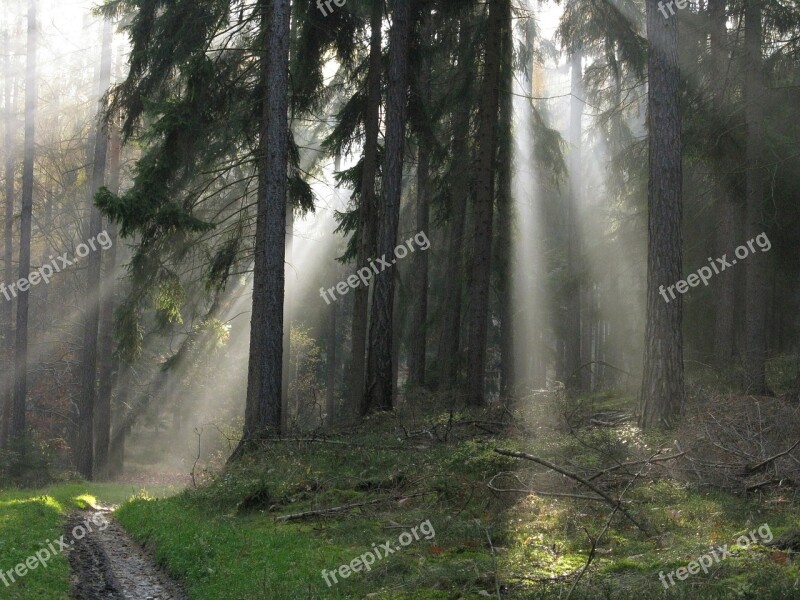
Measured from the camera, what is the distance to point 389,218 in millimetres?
16516

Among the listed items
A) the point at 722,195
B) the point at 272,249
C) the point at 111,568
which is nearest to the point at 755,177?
the point at 722,195

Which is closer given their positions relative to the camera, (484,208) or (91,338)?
(484,208)

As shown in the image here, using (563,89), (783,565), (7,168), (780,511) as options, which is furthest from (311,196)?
(563,89)

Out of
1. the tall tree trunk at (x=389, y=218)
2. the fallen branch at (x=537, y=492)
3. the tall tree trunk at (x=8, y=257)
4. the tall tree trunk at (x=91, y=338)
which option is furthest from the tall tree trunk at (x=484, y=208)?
the tall tree trunk at (x=8, y=257)

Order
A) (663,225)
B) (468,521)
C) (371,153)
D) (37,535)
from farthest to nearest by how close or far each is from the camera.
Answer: (371,153), (663,225), (37,535), (468,521)

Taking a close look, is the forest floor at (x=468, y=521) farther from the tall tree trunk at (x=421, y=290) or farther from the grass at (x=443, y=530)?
the tall tree trunk at (x=421, y=290)

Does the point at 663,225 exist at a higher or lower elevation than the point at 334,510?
higher

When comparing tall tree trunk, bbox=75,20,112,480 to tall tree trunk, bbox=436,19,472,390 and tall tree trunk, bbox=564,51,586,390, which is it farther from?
tall tree trunk, bbox=564,51,586,390

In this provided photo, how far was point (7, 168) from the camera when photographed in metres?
29.9

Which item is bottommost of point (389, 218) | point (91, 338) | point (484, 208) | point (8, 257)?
point (91, 338)

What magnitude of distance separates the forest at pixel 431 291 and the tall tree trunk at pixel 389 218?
0.20 feet

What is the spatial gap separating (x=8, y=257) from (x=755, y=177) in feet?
88.3

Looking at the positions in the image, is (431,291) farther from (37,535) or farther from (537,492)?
(537,492)

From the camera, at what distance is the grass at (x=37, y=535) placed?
25.4 ft
